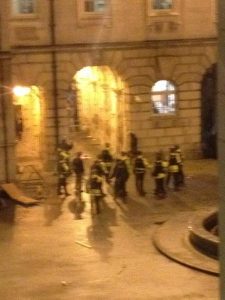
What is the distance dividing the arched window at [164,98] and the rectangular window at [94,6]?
3956 mm

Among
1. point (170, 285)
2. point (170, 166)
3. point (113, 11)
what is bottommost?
point (170, 285)

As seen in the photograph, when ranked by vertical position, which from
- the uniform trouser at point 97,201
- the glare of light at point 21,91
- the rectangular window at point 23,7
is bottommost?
the uniform trouser at point 97,201

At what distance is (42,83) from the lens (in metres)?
31.5

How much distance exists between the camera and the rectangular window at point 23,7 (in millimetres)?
31078

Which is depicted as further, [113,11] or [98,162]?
[113,11]

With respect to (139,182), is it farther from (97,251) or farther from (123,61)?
(123,61)

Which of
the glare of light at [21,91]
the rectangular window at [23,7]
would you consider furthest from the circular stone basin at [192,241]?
the rectangular window at [23,7]

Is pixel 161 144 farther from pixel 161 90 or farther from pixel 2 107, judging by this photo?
pixel 2 107

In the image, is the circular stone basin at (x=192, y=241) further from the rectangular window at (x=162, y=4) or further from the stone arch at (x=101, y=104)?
the rectangular window at (x=162, y=4)

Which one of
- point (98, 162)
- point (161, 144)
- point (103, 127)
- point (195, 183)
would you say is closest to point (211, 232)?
point (98, 162)

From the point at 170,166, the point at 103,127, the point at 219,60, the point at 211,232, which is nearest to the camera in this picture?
the point at 219,60

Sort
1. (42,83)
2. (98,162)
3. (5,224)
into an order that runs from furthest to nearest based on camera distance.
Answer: (42,83) → (98,162) → (5,224)

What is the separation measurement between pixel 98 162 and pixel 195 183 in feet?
15.5

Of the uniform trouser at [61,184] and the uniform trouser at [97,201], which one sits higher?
the uniform trouser at [61,184]
